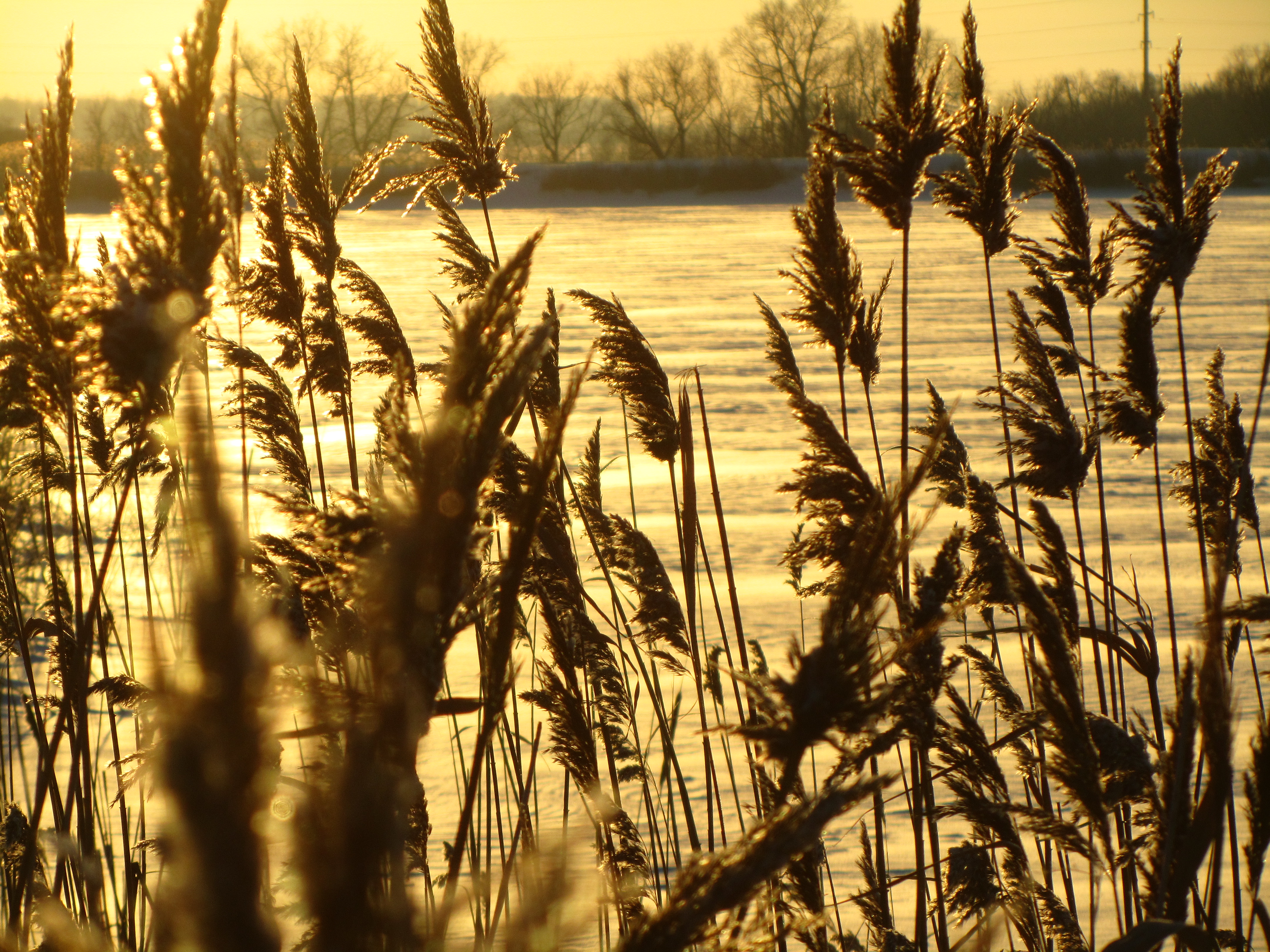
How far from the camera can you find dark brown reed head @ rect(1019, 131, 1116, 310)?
271 cm

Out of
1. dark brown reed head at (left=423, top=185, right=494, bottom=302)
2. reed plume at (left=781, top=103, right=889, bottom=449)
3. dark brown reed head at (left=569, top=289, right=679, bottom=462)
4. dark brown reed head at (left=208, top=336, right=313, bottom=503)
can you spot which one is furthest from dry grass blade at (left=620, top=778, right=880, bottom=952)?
dark brown reed head at (left=423, top=185, right=494, bottom=302)

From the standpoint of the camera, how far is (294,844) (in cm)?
41

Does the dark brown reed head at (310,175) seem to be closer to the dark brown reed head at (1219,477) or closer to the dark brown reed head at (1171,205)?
the dark brown reed head at (1171,205)

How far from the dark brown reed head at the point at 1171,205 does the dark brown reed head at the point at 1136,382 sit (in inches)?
3.1

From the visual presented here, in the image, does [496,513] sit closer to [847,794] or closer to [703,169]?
[847,794]

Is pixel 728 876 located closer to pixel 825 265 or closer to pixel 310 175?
pixel 825 265

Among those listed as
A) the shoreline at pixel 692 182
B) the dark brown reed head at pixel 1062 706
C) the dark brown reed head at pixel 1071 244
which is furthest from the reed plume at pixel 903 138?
the shoreline at pixel 692 182

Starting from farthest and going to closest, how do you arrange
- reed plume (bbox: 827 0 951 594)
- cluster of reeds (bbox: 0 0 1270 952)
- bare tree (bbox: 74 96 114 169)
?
bare tree (bbox: 74 96 114 169), reed plume (bbox: 827 0 951 594), cluster of reeds (bbox: 0 0 1270 952)

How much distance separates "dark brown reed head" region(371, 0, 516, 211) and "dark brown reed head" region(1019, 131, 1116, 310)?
1.37 m

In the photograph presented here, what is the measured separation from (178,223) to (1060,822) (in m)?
1.31

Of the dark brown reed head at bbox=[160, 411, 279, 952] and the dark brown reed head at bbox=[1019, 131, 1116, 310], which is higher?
the dark brown reed head at bbox=[1019, 131, 1116, 310]

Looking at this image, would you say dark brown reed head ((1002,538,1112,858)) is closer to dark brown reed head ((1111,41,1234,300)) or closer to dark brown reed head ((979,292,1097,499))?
dark brown reed head ((979,292,1097,499))

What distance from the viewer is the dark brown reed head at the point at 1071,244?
271cm

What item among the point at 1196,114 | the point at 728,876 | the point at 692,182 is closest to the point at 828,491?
the point at 728,876
